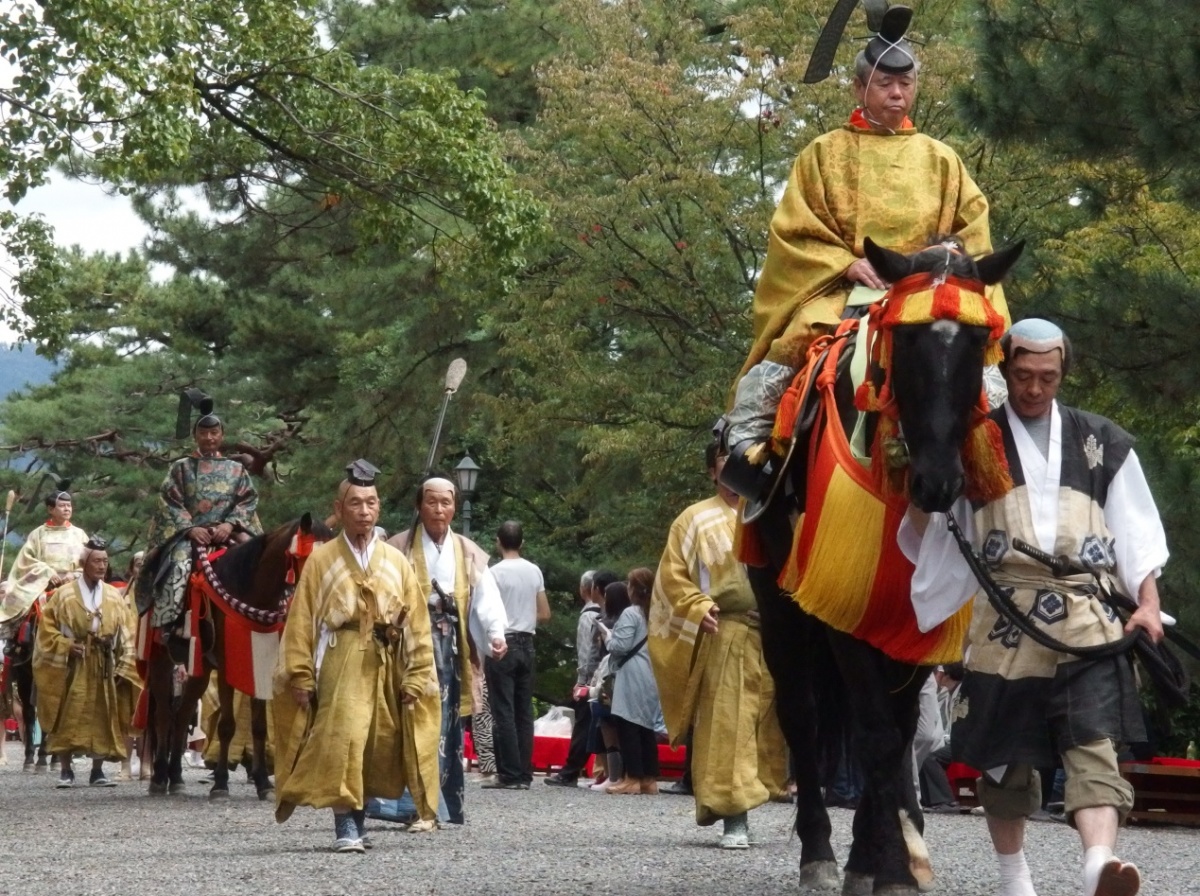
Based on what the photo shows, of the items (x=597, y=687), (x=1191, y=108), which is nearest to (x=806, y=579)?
(x=1191, y=108)

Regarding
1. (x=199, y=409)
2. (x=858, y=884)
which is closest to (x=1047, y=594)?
(x=858, y=884)

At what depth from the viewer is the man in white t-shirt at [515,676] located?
1661 cm

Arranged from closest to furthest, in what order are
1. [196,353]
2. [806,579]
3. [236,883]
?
[806,579]
[236,883]
[196,353]

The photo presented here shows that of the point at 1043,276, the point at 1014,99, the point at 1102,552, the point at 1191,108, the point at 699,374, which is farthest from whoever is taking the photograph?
the point at 699,374

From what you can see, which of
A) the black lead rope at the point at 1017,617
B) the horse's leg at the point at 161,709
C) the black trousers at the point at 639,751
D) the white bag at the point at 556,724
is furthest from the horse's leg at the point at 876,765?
the white bag at the point at 556,724

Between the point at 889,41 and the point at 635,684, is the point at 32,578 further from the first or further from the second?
the point at 889,41

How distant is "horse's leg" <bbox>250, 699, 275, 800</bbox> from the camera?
13.7m

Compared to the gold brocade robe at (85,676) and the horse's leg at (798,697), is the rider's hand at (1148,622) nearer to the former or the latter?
the horse's leg at (798,697)

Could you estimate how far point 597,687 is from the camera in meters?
16.6

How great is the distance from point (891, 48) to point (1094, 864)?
3.24m

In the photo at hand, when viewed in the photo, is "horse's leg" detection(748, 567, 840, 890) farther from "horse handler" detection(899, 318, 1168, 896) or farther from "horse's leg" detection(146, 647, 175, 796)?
"horse's leg" detection(146, 647, 175, 796)

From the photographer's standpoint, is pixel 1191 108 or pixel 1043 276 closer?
pixel 1191 108

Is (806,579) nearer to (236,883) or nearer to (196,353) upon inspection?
(236,883)

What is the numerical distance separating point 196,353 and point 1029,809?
31.3m
